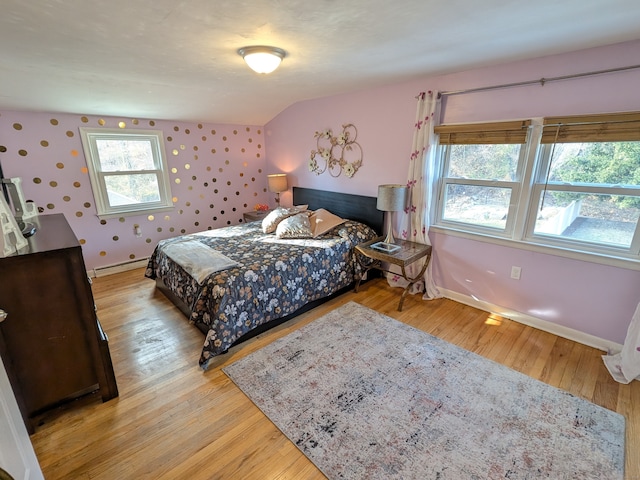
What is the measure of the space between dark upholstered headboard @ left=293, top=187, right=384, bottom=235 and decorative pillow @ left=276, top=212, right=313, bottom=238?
23.1 inches

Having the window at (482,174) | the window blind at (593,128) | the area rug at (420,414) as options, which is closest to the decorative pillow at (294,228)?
the area rug at (420,414)

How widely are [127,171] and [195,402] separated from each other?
309cm

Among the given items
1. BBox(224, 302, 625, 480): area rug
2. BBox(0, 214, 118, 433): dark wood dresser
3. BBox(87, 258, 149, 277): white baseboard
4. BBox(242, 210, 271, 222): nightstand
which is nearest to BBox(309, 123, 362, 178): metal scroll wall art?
BBox(242, 210, 271, 222): nightstand

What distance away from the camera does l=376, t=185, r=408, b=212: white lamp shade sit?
117 inches

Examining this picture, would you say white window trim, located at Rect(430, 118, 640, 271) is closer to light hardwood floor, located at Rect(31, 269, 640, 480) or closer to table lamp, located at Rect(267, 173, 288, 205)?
light hardwood floor, located at Rect(31, 269, 640, 480)

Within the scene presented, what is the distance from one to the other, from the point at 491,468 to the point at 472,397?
0.46 metres

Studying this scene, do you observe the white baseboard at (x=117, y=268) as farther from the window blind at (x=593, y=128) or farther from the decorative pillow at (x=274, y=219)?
the window blind at (x=593, y=128)

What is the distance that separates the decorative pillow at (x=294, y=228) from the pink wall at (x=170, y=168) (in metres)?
1.64

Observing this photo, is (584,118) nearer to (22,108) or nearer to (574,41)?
(574,41)

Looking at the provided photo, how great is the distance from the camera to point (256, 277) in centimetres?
243

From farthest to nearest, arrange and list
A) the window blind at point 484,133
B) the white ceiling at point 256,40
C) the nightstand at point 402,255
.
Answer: the nightstand at point 402,255 → the window blind at point 484,133 → the white ceiling at point 256,40

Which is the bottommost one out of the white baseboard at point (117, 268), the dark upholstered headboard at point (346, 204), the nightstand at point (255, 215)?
the white baseboard at point (117, 268)

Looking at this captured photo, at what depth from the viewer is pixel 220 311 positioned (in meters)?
2.19

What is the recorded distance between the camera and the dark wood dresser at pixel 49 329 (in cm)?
151
